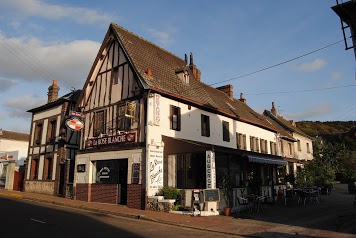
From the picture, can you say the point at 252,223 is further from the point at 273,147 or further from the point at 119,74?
the point at 273,147

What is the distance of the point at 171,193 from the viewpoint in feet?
47.1

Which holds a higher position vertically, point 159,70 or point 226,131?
point 159,70

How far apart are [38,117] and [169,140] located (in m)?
14.4

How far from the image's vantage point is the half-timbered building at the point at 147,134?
15.3 meters

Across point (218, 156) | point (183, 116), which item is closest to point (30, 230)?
point (218, 156)

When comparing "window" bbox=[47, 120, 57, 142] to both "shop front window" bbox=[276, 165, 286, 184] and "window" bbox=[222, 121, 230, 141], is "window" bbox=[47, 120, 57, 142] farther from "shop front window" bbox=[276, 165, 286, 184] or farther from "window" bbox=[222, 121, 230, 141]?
"shop front window" bbox=[276, 165, 286, 184]

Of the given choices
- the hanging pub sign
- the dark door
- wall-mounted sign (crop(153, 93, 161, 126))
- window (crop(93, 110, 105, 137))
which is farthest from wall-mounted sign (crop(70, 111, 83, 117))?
wall-mounted sign (crop(153, 93, 161, 126))

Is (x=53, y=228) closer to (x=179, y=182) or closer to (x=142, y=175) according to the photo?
(x=142, y=175)

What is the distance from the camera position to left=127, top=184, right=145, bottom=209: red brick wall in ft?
48.8

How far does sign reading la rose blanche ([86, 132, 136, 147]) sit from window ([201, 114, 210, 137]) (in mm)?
4995

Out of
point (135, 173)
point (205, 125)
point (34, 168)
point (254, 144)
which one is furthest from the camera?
point (254, 144)

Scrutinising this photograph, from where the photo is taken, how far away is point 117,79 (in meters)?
18.1

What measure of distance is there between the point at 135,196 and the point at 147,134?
3.16m

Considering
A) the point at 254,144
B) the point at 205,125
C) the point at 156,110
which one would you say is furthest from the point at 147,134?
the point at 254,144
